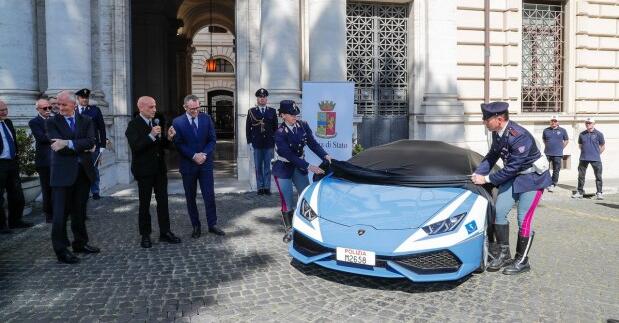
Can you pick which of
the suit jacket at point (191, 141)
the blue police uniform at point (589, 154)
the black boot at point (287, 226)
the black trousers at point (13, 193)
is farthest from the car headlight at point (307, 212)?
the blue police uniform at point (589, 154)

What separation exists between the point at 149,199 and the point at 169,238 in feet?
1.89

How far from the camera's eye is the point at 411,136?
13.8m

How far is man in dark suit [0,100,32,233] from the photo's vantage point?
7.49 metres

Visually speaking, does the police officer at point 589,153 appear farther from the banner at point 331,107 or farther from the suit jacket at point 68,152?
the suit jacket at point 68,152

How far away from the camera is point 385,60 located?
44.5ft

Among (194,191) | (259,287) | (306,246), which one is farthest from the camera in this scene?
(194,191)

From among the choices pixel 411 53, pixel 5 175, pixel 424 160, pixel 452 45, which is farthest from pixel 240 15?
pixel 424 160

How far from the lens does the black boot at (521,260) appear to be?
543 cm

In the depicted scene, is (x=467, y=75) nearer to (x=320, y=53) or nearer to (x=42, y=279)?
(x=320, y=53)

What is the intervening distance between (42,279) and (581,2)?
49.1ft

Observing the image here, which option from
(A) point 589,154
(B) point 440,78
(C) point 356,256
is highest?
(B) point 440,78

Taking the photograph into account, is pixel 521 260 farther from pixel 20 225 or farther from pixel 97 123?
pixel 97 123

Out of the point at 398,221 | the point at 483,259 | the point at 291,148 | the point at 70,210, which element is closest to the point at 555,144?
the point at 291,148

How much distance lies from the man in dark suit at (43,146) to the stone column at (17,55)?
→ 9.88ft
